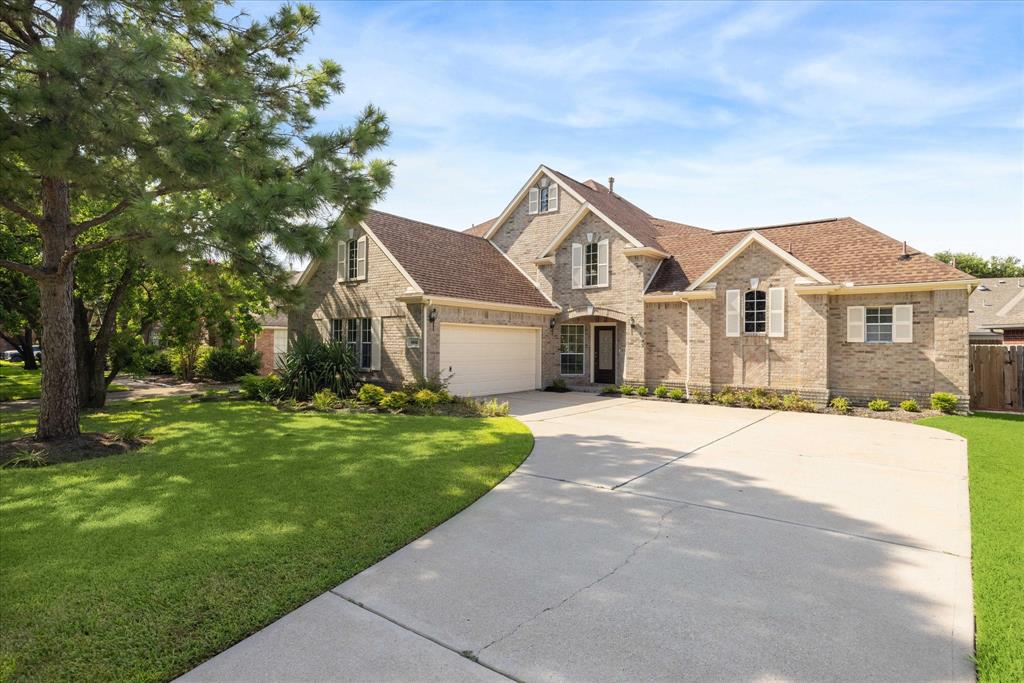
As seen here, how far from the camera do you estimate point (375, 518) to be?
17.9 feet

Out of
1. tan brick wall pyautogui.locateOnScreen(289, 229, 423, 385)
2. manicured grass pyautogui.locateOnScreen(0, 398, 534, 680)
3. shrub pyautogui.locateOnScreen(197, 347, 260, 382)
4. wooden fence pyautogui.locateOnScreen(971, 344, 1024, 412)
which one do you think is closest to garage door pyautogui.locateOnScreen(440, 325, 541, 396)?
tan brick wall pyautogui.locateOnScreen(289, 229, 423, 385)

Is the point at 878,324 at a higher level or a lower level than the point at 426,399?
higher

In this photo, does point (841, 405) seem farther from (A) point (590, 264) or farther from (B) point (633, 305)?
(A) point (590, 264)

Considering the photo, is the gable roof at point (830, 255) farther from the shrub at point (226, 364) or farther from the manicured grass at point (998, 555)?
the shrub at point (226, 364)

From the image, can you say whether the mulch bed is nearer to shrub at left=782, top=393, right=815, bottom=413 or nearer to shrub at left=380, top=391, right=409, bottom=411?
shrub at left=380, top=391, right=409, bottom=411

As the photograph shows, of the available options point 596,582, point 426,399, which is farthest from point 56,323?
point 596,582

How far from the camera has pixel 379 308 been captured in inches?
643

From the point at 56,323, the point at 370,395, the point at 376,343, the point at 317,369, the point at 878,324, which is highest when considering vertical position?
the point at 878,324

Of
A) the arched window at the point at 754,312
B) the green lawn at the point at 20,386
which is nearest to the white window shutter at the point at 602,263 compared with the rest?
the arched window at the point at 754,312

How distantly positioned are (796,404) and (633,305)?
5907mm

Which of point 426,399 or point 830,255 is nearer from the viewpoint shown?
point 426,399

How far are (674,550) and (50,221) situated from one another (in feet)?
36.8

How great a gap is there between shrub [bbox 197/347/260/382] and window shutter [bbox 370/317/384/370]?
9567mm

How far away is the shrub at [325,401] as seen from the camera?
14039 mm
